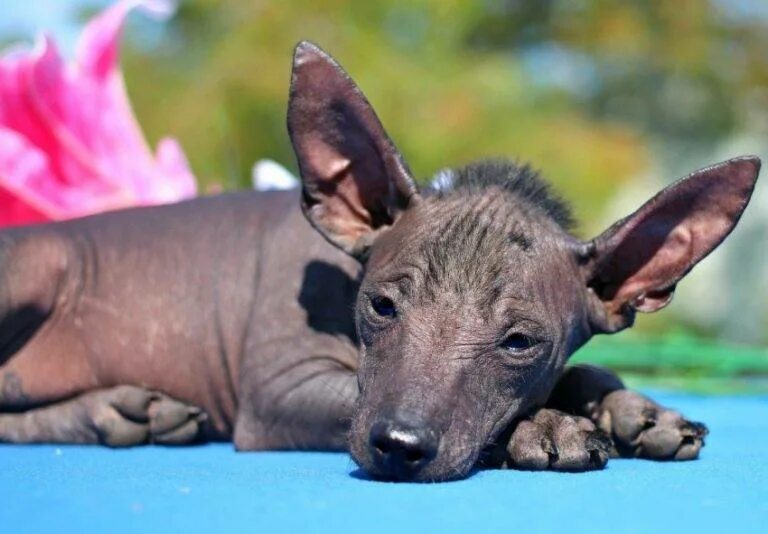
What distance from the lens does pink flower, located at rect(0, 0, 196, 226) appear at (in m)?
5.79

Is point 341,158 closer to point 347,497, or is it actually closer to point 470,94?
point 347,497

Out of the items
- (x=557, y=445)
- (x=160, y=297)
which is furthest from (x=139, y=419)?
(x=557, y=445)

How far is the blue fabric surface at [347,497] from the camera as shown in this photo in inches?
98.3

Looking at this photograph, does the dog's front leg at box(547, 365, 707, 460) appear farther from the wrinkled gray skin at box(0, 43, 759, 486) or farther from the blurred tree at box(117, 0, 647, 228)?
the blurred tree at box(117, 0, 647, 228)

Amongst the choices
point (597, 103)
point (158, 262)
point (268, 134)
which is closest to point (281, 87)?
point (268, 134)

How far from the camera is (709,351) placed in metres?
6.90

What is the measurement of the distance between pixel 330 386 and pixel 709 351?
360 cm

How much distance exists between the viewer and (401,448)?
301 cm

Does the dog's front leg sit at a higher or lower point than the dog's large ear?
lower

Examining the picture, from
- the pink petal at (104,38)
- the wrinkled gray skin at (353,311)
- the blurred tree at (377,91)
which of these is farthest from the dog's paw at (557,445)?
the blurred tree at (377,91)

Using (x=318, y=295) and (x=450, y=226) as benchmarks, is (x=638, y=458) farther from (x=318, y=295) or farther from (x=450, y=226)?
(x=318, y=295)

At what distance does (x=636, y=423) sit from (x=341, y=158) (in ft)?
4.03

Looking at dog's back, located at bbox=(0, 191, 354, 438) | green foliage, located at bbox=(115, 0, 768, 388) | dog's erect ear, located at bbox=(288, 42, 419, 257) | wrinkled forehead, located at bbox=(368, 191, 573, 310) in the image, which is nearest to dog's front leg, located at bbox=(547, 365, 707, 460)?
wrinkled forehead, located at bbox=(368, 191, 573, 310)

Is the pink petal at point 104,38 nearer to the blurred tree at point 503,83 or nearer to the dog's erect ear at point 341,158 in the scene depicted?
the dog's erect ear at point 341,158
